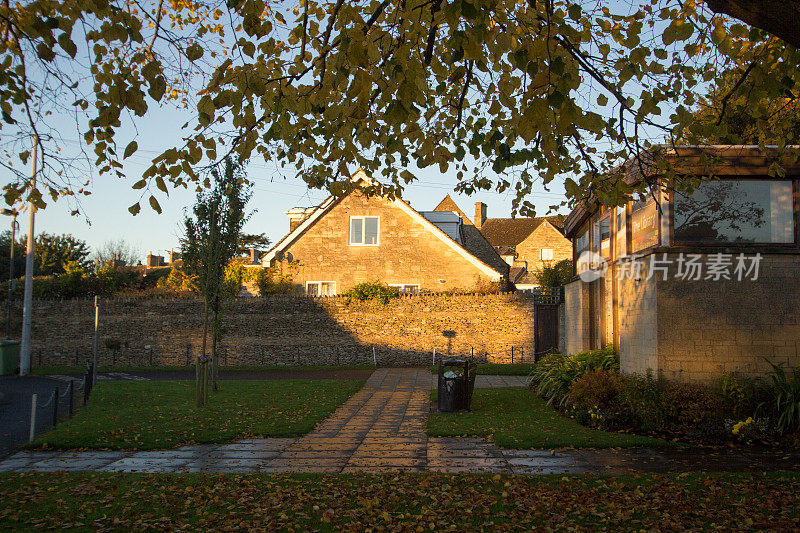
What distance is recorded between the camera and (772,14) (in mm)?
4352

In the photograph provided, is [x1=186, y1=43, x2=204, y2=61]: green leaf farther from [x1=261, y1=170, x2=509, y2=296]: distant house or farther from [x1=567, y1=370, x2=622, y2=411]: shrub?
[x1=261, y1=170, x2=509, y2=296]: distant house

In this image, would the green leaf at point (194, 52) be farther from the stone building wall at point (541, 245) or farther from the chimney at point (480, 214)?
the chimney at point (480, 214)

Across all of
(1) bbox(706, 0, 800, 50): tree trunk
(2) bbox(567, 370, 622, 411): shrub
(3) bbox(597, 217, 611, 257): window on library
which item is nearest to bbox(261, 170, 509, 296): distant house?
(3) bbox(597, 217, 611, 257): window on library

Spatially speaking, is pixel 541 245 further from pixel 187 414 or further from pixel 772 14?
pixel 772 14

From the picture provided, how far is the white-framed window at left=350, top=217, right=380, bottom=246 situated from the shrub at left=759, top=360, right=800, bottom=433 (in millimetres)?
20611

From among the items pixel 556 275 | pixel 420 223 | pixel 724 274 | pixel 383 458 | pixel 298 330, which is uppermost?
pixel 420 223

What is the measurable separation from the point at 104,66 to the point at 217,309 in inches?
459

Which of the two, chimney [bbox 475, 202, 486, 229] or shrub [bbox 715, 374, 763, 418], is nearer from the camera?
shrub [bbox 715, 374, 763, 418]

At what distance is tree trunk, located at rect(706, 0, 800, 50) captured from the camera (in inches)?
169

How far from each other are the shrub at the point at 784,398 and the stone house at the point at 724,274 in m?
0.31

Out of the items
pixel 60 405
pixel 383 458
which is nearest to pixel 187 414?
pixel 60 405

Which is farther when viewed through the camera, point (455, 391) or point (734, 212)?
point (455, 391)

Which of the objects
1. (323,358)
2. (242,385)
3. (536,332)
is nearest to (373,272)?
(323,358)

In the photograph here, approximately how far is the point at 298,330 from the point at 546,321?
10.0 meters
